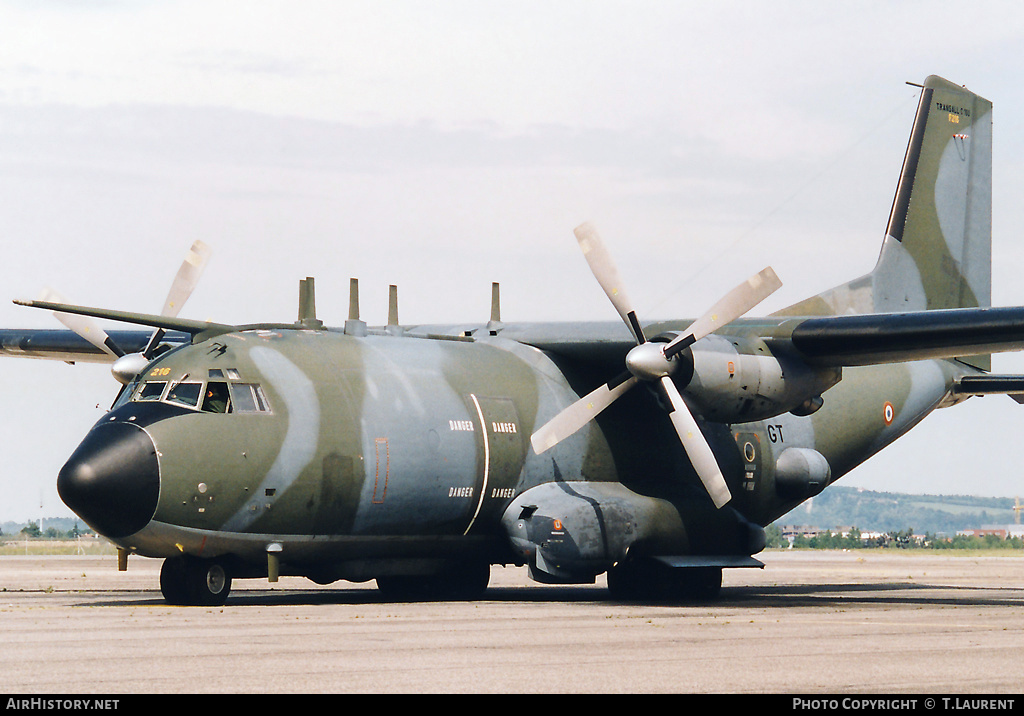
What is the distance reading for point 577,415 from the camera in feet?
70.5

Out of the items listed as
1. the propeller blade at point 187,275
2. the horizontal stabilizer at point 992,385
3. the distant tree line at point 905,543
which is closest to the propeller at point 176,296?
the propeller blade at point 187,275

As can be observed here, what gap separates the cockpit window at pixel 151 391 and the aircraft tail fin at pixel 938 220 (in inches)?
542

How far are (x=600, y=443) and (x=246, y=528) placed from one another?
696cm

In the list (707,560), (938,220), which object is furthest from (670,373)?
(938,220)

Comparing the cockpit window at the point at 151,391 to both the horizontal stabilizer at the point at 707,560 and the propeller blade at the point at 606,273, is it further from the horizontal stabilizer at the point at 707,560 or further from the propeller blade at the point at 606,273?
the horizontal stabilizer at the point at 707,560

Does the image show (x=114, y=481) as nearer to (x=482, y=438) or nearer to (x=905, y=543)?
(x=482, y=438)

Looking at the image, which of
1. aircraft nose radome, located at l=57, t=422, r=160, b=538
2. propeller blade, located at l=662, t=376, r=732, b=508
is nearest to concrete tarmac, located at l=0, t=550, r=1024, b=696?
aircraft nose radome, located at l=57, t=422, r=160, b=538

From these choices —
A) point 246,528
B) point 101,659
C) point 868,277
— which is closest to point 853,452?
point 868,277

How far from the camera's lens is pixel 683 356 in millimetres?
20828

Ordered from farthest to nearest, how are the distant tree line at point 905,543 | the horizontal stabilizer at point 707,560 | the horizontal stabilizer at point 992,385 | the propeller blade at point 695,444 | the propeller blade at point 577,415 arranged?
1. the distant tree line at point 905,543
2. the horizontal stabilizer at point 992,385
3. the horizontal stabilizer at point 707,560
4. the propeller blade at point 577,415
5. the propeller blade at point 695,444

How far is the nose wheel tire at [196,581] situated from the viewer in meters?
18.9

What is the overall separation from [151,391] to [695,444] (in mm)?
8001
